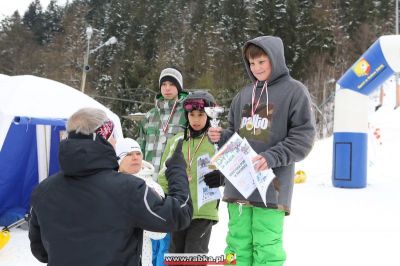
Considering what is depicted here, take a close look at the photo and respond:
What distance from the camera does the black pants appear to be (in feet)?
9.87

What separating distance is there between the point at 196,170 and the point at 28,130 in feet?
13.0

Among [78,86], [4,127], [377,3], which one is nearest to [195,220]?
[4,127]

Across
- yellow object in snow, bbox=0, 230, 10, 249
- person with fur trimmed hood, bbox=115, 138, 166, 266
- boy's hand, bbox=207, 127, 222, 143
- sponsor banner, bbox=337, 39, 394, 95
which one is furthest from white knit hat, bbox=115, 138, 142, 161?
sponsor banner, bbox=337, 39, 394, 95

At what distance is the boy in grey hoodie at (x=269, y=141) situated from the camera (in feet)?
7.95

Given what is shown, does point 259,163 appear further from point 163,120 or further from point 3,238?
point 3,238

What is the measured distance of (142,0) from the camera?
41.0 metres

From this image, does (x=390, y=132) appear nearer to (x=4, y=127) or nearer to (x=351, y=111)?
(x=351, y=111)

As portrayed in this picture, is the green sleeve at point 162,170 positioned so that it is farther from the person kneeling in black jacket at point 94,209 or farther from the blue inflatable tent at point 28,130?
the blue inflatable tent at point 28,130

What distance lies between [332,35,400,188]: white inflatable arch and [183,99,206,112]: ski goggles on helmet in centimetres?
660

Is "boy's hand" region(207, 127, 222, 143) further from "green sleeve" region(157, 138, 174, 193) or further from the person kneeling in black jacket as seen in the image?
the person kneeling in black jacket

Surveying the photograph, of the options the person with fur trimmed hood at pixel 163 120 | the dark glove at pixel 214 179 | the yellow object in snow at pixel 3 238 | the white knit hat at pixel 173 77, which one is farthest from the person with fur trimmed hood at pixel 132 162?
the yellow object in snow at pixel 3 238

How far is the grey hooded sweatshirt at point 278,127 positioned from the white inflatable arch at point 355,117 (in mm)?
6824

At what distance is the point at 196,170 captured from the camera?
3.11 metres

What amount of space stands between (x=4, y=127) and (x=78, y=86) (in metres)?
23.5
